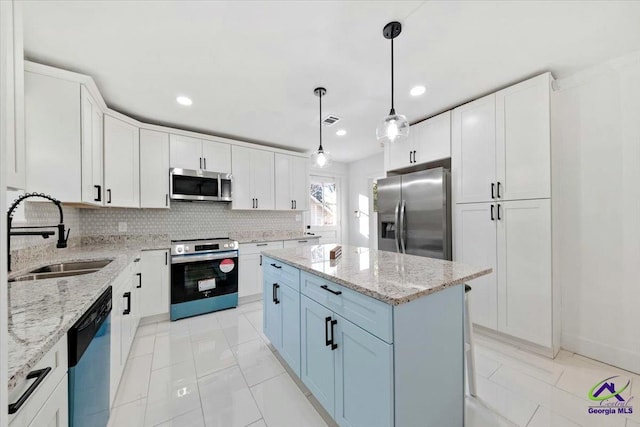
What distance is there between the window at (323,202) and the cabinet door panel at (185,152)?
2.51m

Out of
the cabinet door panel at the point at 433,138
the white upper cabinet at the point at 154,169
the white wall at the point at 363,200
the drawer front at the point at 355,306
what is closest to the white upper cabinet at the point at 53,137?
the white upper cabinet at the point at 154,169

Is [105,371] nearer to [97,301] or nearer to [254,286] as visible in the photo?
[97,301]

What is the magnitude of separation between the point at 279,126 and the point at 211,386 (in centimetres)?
297

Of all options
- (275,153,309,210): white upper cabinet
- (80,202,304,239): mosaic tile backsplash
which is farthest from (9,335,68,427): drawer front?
(275,153,309,210): white upper cabinet

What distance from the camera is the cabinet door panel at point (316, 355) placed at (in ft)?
4.61

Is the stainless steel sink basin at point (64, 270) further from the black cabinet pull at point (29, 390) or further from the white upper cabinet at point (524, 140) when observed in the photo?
the white upper cabinet at point (524, 140)

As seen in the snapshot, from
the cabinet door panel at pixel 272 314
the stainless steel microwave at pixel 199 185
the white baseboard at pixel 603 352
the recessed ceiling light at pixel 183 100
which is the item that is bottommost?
the white baseboard at pixel 603 352

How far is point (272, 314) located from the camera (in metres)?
2.19

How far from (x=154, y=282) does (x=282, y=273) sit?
1890 millimetres

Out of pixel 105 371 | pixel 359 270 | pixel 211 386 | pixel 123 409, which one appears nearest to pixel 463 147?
pixel 359 270

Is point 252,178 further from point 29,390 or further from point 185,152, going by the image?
point 29,390

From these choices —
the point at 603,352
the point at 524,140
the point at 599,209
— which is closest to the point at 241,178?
the point at 524,140

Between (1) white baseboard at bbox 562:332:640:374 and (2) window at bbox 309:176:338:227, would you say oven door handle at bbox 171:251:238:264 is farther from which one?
(1) white baseboard at bbox 562:332:640:374

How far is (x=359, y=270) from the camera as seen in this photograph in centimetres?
147
